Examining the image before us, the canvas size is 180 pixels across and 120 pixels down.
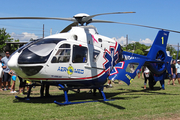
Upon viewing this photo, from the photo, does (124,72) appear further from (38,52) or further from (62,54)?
(38,52)

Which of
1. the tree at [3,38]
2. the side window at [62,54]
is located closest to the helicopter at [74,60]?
the side window at [62,54]

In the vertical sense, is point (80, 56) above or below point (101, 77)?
above

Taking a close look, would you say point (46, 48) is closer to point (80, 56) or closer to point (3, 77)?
point (80, 56)

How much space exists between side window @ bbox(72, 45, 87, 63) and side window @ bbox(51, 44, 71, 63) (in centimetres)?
24

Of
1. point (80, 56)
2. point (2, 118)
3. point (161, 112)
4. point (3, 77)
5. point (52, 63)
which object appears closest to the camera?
point (2, 118)

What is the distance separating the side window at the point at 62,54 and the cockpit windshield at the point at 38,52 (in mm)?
262

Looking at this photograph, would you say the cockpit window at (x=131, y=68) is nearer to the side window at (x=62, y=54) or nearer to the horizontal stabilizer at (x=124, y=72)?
the horizontal stabilizer at (x=124, y=72)

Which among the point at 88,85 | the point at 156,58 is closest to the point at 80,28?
the point at 88,85

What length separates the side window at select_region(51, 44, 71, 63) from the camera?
292 inches

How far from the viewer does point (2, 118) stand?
→ 5734 millimetres

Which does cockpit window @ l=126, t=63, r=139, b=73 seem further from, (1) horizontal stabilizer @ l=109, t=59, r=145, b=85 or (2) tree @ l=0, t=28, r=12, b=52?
(2) tree @ l=0, t=28, r=12, b=52

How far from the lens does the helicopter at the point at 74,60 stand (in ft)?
23.5

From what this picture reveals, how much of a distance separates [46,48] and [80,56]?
4.43 feet

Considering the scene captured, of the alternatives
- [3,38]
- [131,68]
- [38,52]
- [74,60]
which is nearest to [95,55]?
[74,60]
